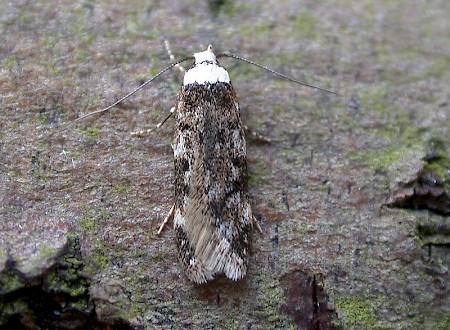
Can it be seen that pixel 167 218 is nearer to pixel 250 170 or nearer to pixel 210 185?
pixel 210 185

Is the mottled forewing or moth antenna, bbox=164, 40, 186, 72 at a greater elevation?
moth antenna, bbox=164, 40, 186, 72

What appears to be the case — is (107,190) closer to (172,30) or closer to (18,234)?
(18,234)

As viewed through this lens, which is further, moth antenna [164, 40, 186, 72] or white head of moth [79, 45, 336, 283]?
moth antenna [164, 40, 186, 72]

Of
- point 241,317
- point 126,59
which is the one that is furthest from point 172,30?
point 241,317

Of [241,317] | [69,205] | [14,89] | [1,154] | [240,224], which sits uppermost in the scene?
[14,89]

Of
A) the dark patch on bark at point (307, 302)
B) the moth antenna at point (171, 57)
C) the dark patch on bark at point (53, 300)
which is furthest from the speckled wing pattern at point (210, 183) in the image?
the dark patch on bark at point (53, 300)

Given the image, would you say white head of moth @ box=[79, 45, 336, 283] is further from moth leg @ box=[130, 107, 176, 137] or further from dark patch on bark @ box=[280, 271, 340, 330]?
dark patch on bark @ box=[280, 271, 340, 330]

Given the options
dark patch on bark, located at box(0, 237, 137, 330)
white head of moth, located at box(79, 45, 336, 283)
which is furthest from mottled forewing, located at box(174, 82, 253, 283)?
dark patch on bark, located at box(0, 237, 137, 330)
